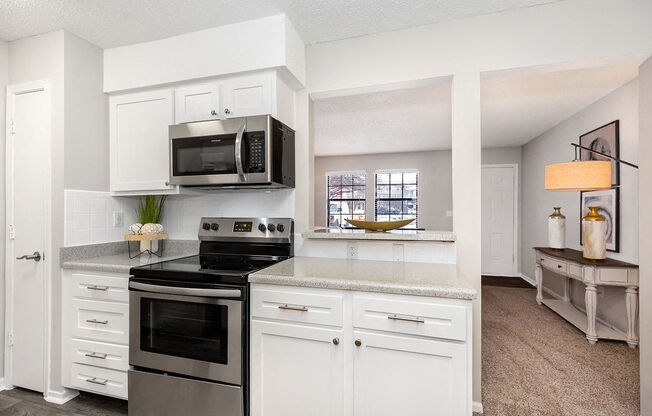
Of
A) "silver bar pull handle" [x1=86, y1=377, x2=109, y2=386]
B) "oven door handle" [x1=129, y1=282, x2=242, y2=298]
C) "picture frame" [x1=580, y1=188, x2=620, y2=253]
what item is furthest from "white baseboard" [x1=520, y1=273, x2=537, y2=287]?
"silver bar pull handle" [x1=86, y1=377, x2=109, y2=386]

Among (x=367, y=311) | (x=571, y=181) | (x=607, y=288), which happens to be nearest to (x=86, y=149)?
(x=367, y=311)

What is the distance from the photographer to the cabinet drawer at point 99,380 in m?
1.92

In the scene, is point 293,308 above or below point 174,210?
below

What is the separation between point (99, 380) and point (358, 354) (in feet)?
5.50

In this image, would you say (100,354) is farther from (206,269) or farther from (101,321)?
(206,269)

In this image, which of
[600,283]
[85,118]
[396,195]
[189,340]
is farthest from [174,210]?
[396,195]

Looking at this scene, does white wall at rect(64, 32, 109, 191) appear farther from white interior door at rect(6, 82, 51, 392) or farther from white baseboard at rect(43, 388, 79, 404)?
white baseboard at rect(43, 388, 79, 404)

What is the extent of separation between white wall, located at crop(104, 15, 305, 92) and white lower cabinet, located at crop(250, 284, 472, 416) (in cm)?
142

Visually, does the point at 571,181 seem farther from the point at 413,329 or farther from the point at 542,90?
the point at 413,329

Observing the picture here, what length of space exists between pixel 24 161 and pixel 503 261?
22.5 ft

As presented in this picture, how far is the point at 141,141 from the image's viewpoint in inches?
90.5

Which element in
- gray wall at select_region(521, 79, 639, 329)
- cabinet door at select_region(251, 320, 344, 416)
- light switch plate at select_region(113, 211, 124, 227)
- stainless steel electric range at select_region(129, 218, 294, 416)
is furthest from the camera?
gray wall at select_region(521, 79, 639, 329)

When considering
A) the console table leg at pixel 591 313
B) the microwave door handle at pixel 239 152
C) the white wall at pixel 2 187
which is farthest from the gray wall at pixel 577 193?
the white wall at pixel 2 187

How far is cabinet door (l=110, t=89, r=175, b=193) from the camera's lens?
7.36 ft
